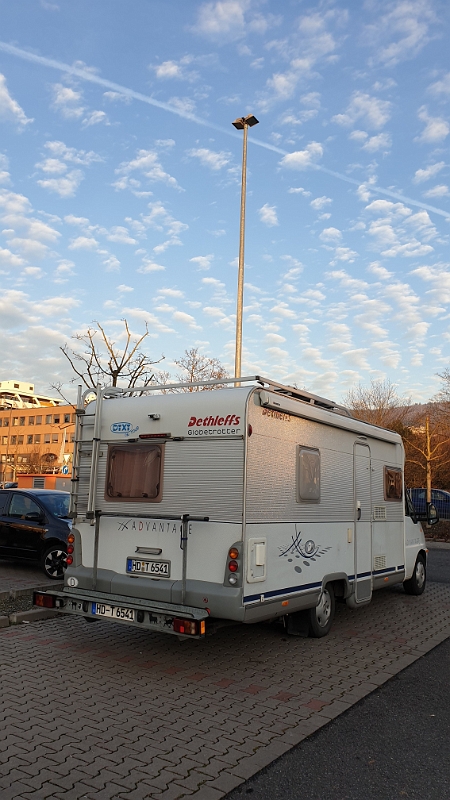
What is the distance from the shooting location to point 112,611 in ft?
20.7

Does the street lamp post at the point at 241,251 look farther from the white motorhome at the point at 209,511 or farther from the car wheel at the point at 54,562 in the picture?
the white motorhome at the point at 209,511

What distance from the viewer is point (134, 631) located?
7.84 meters

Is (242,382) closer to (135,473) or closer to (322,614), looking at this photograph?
(135,473)

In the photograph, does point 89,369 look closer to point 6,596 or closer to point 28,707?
point 6,596

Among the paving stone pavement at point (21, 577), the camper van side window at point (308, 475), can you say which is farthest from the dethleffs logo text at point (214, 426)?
the paving stone pavement at point (21, 577)

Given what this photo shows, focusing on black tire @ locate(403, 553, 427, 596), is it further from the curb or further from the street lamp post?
the street lamp post

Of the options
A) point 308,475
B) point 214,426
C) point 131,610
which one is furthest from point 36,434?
point 214,426

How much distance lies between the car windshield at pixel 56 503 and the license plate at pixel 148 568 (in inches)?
206

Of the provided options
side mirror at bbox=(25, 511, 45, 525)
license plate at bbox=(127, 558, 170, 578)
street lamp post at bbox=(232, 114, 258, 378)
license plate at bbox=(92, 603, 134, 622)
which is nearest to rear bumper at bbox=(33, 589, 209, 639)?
license plate at bbox=(92, 603, 134, 622)

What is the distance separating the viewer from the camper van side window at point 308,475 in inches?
274

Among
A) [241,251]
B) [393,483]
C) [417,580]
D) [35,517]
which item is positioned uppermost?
[241,251]

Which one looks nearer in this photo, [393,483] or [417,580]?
[393,483]

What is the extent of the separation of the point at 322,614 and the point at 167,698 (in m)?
2.78

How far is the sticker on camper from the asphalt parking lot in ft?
7.69
